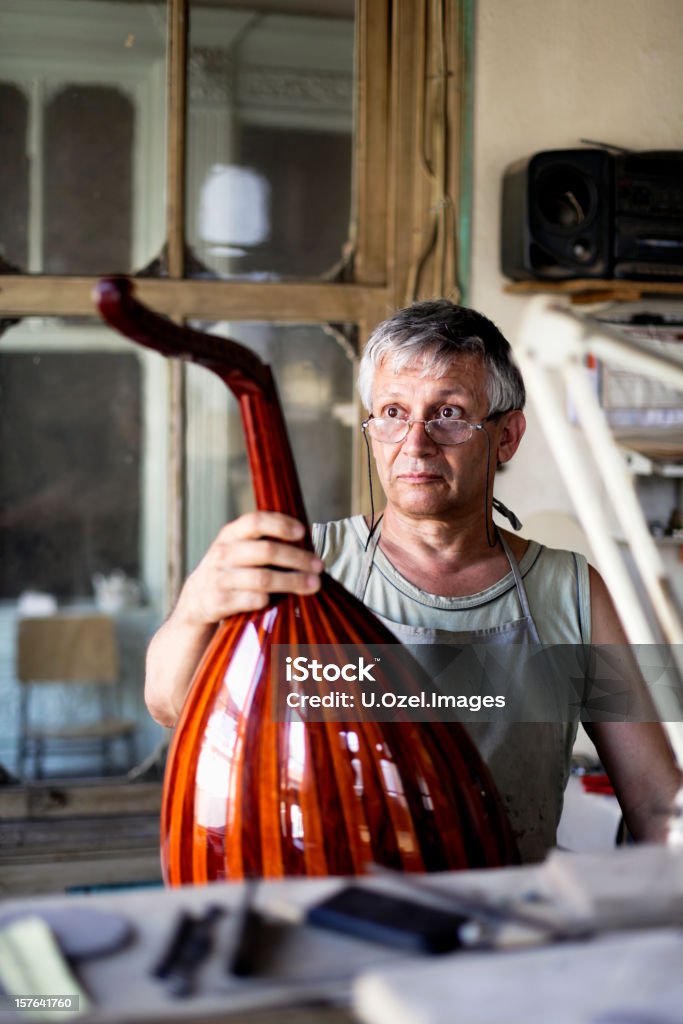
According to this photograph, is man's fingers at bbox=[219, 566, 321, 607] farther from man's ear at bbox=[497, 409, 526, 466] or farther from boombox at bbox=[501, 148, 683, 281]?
boombox at bbox=[501, 148, 683, 281]

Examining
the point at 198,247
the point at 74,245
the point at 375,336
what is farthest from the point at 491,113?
the point at 375,336

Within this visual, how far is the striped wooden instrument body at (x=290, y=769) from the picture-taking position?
2.55 feet

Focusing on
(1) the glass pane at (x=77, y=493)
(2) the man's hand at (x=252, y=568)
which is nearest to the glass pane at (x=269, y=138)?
(1) the glass pane at (x=77, y=493)

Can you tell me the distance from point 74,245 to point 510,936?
2.86 metres

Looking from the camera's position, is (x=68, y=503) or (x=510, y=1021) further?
(x=68, y=503)

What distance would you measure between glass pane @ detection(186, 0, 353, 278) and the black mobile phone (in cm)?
274

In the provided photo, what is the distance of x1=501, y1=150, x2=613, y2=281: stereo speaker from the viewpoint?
115 inches

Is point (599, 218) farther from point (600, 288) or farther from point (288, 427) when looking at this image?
point (288, 427)

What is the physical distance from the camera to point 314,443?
3217 millimetres

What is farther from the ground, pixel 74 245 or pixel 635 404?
pixel 74 245

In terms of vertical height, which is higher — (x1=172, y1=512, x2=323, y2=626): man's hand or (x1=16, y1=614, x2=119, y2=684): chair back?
(x1=172, y1=512, x2=323, y2=626): man's hand

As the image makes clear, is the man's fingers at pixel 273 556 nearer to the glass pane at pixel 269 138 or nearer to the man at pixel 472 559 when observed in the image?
the man at pixel 472 559

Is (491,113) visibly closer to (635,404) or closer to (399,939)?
(635,404)

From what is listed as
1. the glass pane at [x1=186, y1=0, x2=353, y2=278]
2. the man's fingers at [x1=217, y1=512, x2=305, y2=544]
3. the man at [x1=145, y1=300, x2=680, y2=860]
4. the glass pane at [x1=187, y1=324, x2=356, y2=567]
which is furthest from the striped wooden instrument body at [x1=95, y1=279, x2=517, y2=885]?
the glass pane at [x1=186, y1=0, x2=353, y2=278]
